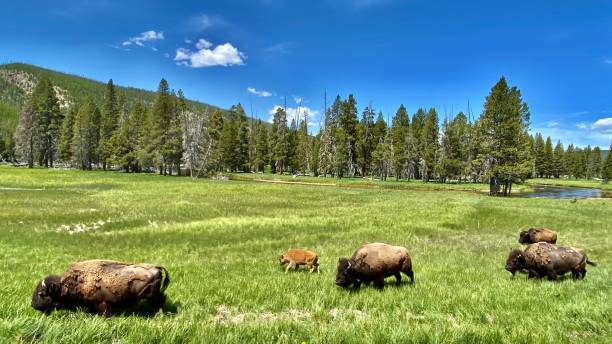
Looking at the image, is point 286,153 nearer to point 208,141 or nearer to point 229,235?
point 208,141

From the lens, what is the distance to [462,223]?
28484mm

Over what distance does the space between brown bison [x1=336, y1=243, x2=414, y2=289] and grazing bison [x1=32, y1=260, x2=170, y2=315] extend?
188 inches

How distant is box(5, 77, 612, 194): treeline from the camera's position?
305 ft

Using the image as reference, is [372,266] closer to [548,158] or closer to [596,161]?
[548,158]

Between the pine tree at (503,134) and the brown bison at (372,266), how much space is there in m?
54.7

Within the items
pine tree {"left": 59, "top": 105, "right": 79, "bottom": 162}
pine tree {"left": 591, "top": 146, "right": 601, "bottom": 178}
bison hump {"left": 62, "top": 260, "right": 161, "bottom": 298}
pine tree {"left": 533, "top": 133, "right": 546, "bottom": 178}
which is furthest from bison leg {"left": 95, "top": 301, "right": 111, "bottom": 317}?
pine tree {"left": 591, "top": 146, "right": 601, "bottom": 178}

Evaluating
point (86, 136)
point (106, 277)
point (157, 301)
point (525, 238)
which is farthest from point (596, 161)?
point (106, 277)

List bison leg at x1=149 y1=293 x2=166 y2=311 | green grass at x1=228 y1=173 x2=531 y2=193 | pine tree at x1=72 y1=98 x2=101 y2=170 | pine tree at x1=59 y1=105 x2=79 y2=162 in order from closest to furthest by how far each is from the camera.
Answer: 1. bison leg at x1=149 y1=293 x2=166 y2=311
2. green grass at x1=228 y1=173 x2=531 y2=193
3. pine tree at x1=72 y1=98 x2=101 y2=170
4. pine tree at x1=59 y1=105 x2=79 y2=162

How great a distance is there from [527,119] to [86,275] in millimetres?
79115

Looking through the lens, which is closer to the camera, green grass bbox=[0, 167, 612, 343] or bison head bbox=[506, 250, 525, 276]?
green grass bbox=[0, 167, 612, 343]

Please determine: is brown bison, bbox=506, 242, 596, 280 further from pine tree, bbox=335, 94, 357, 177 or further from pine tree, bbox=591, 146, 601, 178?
pine tree, bbox=591, 146, 601, 178

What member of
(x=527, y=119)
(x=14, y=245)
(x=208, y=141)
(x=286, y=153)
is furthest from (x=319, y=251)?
(x=286, y=153)

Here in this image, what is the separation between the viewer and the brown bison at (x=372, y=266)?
10.5 meters

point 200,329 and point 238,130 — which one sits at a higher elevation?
point 238,130
